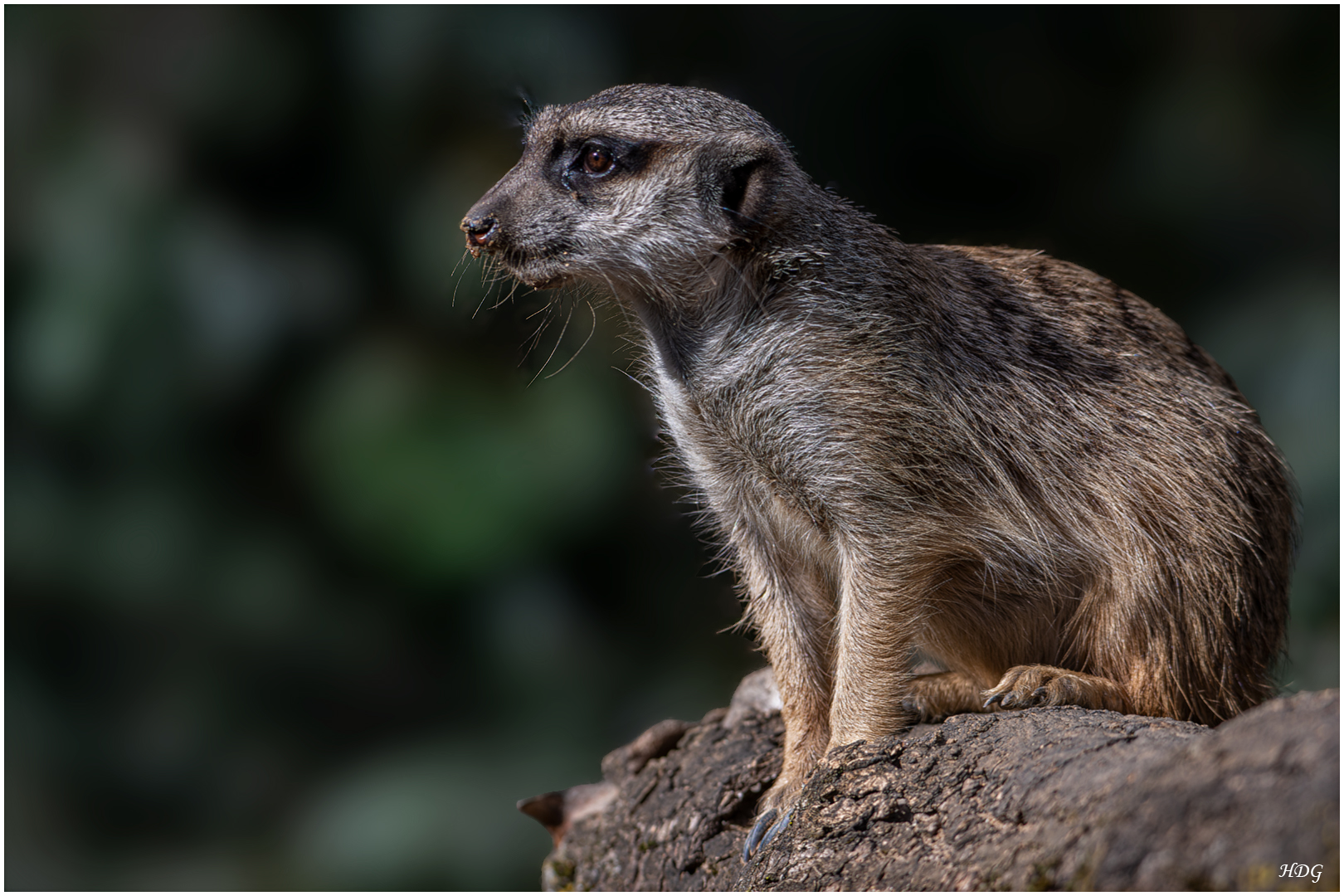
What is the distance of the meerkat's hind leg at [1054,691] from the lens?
2.33 meters

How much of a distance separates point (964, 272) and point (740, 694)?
1.51 meters

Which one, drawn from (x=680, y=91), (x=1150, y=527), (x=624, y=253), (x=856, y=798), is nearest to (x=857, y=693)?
(x=856, y=798)

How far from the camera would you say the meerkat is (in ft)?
7.98

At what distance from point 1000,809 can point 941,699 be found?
0.53 meters

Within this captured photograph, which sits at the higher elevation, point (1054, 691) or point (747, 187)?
point (747, 187)

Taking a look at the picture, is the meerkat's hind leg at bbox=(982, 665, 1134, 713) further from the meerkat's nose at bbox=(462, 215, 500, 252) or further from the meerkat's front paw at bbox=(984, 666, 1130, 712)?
the meerkat's nose at bbox=(462, 215, 500, 252)

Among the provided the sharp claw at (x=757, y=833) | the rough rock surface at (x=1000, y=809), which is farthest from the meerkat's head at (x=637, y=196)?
the sharp claw at (x=757, y=833)

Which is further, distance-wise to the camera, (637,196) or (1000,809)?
(637,196)

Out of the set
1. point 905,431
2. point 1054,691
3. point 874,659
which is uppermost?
point 905,431

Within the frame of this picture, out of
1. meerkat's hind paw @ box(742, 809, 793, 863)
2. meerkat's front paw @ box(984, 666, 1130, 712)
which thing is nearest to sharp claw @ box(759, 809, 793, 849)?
meerkat's hind paw @ box(742, 809, 793, 863)

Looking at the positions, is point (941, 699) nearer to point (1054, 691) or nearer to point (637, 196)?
point (1054, 691)

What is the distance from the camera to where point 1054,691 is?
92.1 inches

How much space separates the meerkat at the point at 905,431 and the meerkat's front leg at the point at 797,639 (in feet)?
0.43

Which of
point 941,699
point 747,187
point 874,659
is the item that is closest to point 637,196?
point 747,187
